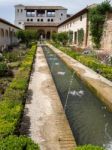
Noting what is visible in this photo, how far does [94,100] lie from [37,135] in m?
4.52

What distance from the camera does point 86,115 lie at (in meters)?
9.02

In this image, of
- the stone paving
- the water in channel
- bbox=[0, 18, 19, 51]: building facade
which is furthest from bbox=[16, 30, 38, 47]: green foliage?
the water in channel

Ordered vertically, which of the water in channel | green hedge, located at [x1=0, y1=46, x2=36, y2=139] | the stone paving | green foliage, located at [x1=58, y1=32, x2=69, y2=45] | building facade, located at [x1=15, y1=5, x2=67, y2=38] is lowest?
the water in channel

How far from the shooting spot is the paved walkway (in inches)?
248

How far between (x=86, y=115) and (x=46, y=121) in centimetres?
182

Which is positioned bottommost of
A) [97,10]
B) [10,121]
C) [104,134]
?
[104,134]

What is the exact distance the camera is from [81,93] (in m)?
12.0

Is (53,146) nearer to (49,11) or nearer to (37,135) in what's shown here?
(37,135)

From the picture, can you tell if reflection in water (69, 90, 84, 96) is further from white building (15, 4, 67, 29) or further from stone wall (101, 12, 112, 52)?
white building (15, 4, 67, 29)

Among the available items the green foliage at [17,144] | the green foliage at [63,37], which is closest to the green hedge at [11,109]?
the green foliage at [17,144]

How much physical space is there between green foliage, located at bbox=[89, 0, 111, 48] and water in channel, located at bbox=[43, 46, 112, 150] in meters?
13.6

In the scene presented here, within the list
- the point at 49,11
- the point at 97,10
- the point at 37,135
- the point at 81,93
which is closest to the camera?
the point at 37,135

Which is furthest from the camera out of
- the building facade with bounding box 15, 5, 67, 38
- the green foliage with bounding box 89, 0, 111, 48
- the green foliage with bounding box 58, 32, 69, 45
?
the building facade with bounding box 15, 5, 67, 38

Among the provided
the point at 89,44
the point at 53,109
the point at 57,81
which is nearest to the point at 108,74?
the point at 57,81
